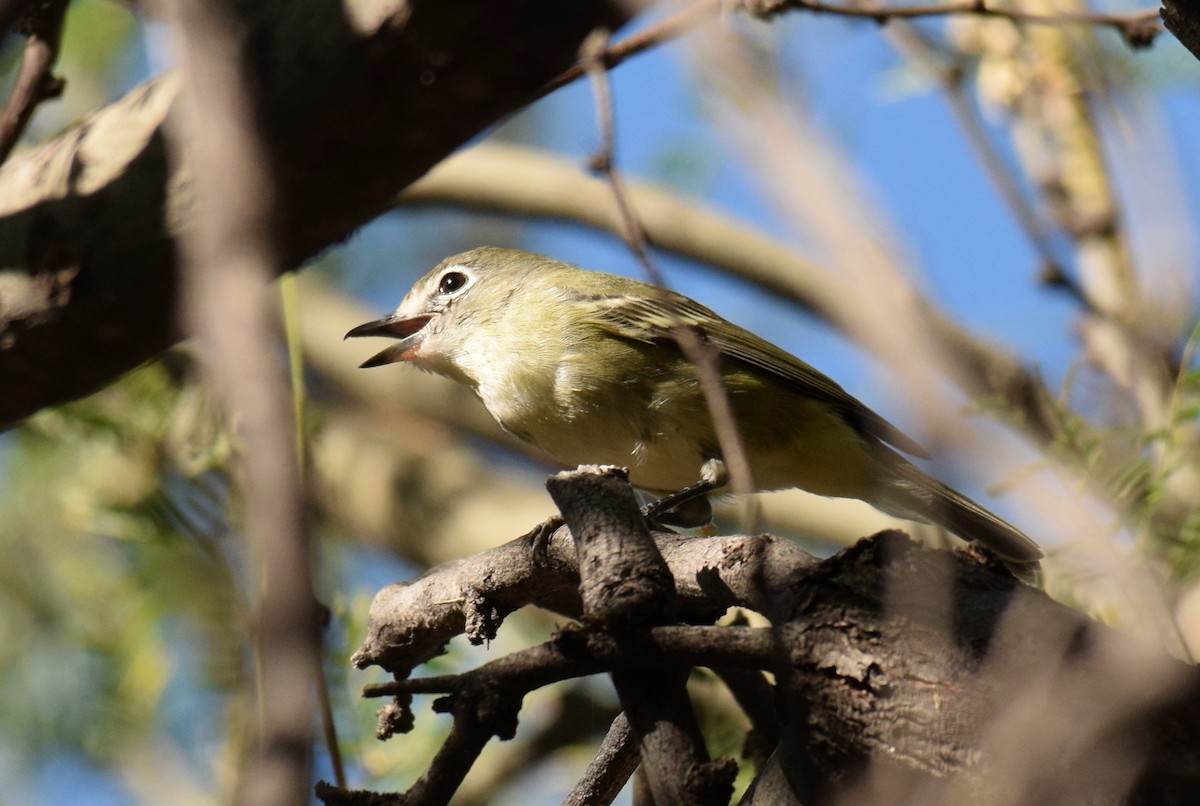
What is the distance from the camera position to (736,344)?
13.0 feet

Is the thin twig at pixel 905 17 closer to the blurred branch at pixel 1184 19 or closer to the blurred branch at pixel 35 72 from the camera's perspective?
the blurred branch at pixel 1184 19

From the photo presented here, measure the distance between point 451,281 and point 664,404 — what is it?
1351mm

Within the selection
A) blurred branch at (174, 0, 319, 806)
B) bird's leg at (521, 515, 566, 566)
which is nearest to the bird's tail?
bird's leg at (521, 515, 566, 566)

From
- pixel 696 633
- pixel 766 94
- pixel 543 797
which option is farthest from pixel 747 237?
pixel 766 94

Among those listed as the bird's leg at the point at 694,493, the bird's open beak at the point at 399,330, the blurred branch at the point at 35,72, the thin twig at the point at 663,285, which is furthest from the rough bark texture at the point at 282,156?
the bird's leg at the point at 694,493

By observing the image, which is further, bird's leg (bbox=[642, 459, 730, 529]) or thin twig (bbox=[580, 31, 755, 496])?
bird's leg (bbox=[642, 459, 730, 529])

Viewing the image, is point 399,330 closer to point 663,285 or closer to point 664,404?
point 664,404

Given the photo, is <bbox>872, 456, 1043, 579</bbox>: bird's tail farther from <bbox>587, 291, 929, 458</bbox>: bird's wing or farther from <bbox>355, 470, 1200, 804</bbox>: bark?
<bbox>355, 470, 1200, 804</bbox>: bark

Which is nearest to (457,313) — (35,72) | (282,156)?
(282,156)

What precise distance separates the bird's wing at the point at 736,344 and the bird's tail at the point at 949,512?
0.17m

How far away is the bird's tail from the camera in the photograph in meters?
3.65

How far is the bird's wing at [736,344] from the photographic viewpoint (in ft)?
12.7

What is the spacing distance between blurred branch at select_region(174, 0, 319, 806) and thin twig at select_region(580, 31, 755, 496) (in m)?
0.68

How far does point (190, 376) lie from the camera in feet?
17.9
